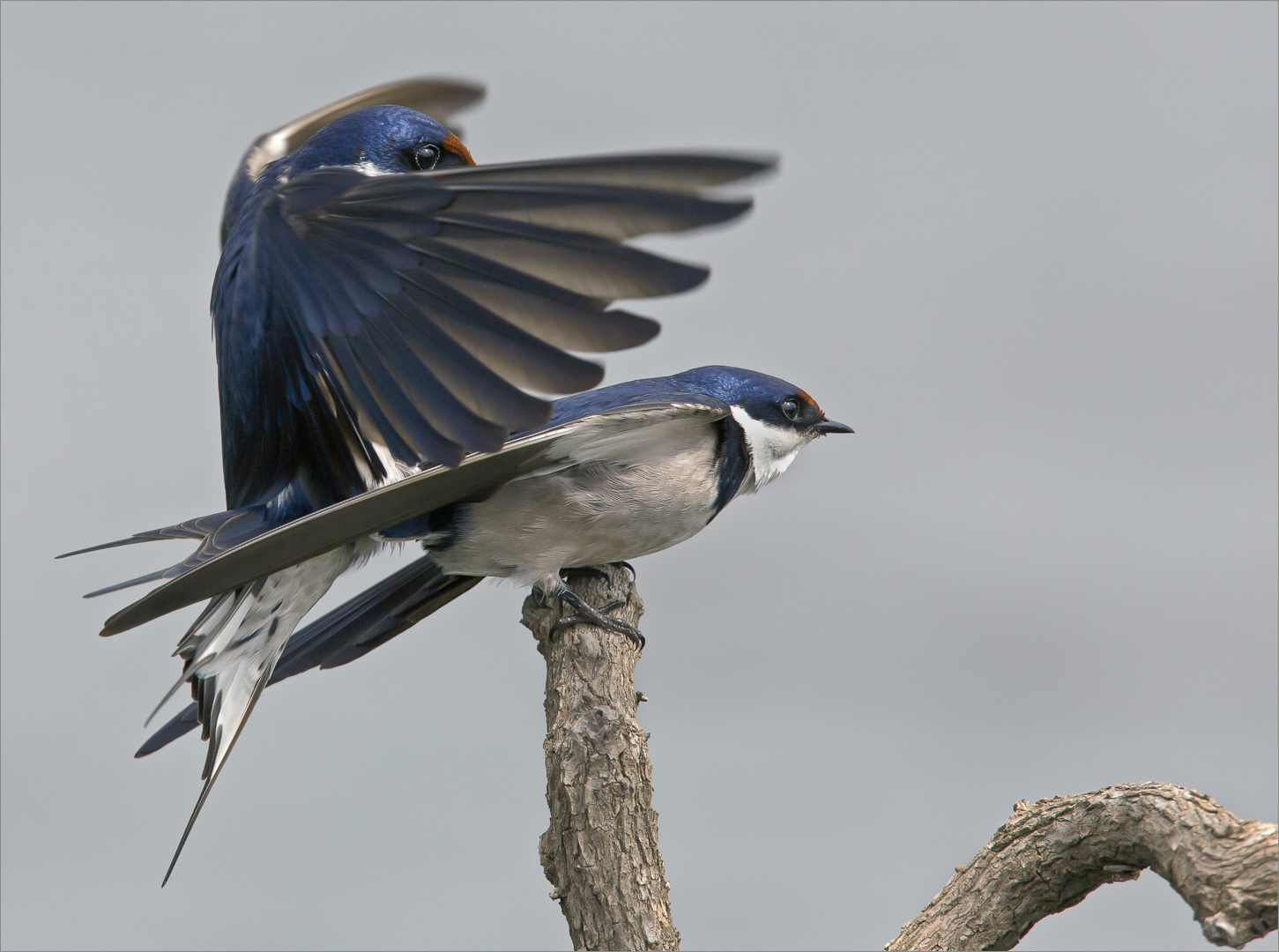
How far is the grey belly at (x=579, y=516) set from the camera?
3.82ft

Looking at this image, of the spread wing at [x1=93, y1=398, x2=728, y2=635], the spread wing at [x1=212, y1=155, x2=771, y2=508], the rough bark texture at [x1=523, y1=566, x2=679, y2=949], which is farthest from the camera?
the rough bark texture at [x1=523, y1=566, x2=679, y2=949]

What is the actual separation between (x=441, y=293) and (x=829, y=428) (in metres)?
0.67

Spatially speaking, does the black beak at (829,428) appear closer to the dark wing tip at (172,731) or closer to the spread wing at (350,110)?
the spread wing at (350,110)

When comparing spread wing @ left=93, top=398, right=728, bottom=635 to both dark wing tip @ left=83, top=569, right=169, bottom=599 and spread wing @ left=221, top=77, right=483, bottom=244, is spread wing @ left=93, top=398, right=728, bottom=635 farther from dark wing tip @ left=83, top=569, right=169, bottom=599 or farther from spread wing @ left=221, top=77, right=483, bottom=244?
spread wing @ left=221, top=77, right=483, bottom=244

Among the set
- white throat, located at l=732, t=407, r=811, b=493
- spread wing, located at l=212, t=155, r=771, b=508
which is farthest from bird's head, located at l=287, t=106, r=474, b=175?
white throat, located at l=732, t=407, r=811, b=493

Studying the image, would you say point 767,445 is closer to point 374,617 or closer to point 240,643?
point 374,617

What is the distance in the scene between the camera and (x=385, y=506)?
0.94 m

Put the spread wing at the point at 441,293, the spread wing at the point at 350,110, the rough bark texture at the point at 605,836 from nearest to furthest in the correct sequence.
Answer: the spread wing at the point at 441,293 → the rough bark texture at the point at 605,836 → the spread wing at the point at 350,110

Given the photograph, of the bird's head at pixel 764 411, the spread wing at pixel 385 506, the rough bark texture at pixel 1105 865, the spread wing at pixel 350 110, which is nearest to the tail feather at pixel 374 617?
the spread wing at pixel 385 506

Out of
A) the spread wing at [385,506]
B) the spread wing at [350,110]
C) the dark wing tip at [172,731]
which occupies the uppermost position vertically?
the spread wing at [350,110]

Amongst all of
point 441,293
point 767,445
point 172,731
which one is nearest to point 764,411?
point 767,445

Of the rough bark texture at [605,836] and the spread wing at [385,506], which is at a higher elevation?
the spread wing at [385,506]

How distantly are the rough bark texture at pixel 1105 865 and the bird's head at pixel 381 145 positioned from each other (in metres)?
0.80

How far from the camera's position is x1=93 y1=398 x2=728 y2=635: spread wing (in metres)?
0.87
